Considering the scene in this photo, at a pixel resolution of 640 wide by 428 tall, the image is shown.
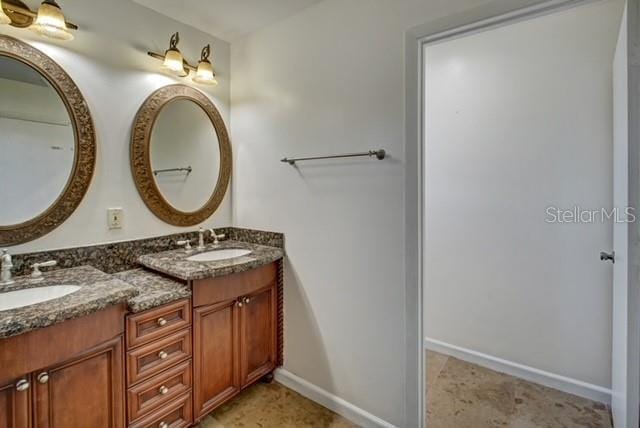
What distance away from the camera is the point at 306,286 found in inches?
77.6

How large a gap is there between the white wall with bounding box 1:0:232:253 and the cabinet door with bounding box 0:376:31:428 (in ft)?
2.27

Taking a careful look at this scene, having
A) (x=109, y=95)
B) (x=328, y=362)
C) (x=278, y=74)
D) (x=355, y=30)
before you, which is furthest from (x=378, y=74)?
(x=328, y=362)

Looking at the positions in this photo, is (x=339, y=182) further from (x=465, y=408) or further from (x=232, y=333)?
(x=465, y=408)

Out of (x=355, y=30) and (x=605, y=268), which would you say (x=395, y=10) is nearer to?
(x=355, y=30)

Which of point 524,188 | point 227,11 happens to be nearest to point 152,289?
point 227,11

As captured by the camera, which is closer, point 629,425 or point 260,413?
point 629,425

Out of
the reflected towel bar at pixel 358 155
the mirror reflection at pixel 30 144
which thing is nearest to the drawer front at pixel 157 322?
the mirror reflection at pixel 30 144

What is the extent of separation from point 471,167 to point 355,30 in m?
1.25

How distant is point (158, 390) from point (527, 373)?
2215 mm

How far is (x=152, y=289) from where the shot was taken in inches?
60.6

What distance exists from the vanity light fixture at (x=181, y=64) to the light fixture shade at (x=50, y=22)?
49cm

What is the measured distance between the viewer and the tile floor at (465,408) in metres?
1.75

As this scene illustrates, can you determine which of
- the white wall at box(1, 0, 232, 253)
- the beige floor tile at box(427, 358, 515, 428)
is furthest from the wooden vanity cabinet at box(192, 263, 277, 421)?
the beige floor tile at box(427, 358, 515, 428)

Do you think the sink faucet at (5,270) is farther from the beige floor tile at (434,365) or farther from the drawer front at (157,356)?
the beige floor tile at (434,365)
